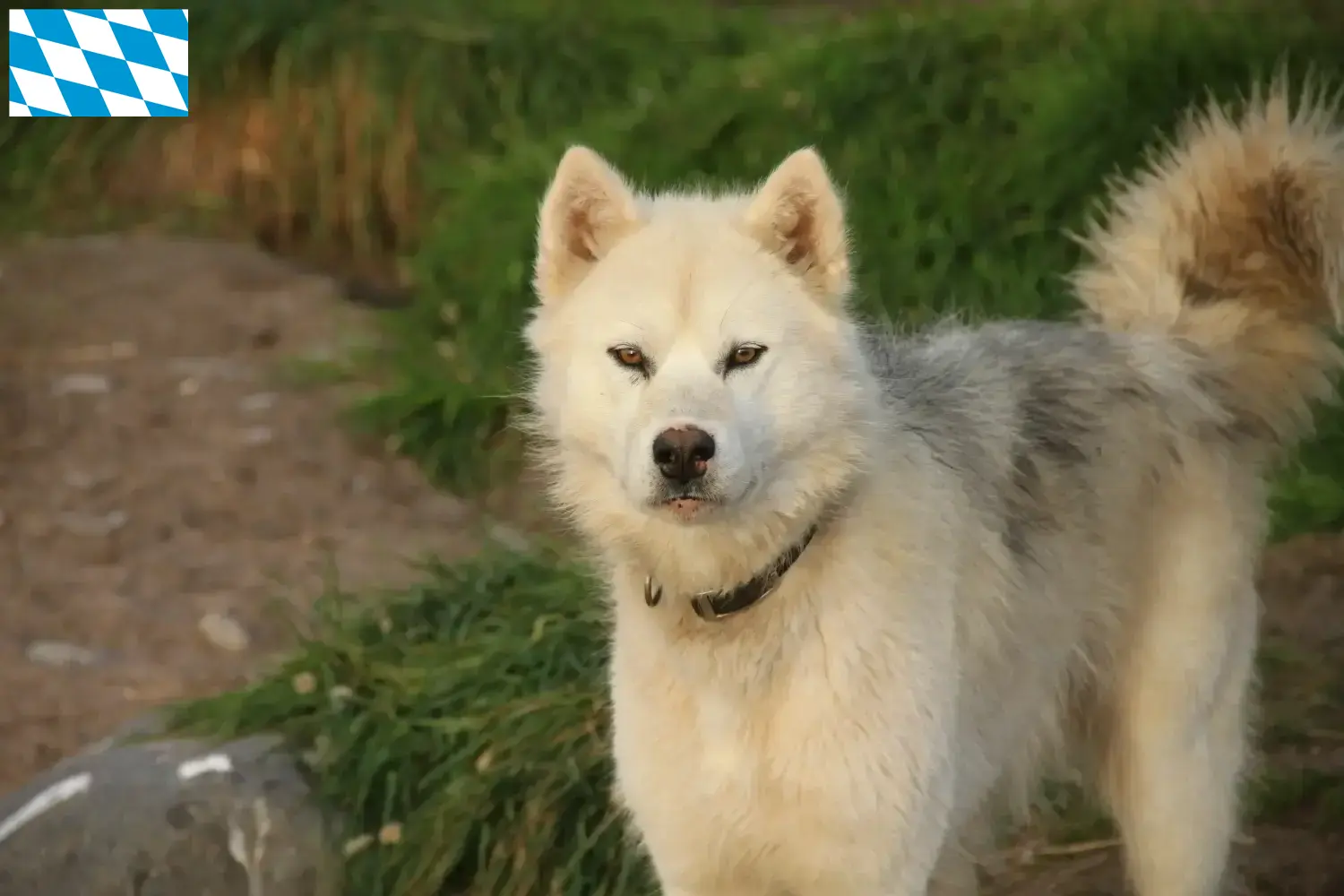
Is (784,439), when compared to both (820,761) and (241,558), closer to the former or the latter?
(820,761)

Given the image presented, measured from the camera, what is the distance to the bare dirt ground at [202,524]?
12.2 ft

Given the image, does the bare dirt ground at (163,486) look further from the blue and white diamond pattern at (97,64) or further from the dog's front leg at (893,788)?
the dog's front leg at (893,788)

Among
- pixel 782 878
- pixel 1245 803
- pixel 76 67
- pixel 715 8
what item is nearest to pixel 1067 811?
pixel 1245 803

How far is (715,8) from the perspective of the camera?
6.72m

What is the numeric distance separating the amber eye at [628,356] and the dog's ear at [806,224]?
0.98ft

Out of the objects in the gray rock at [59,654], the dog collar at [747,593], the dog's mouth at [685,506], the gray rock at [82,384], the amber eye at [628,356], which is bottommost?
the gray rock at [59,654]

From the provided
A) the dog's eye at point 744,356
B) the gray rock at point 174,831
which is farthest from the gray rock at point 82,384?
the dog's eye at point 744,356

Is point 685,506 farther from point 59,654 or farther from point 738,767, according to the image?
point 59,654

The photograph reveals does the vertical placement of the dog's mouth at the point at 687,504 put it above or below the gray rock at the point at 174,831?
above

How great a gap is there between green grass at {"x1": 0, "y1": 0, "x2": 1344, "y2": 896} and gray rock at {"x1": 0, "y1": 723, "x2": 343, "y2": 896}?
0.11m

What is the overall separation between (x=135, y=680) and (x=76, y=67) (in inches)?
141

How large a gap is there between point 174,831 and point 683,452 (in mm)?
1836

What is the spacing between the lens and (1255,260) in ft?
9.55

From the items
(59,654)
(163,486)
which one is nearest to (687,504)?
(59,654)
